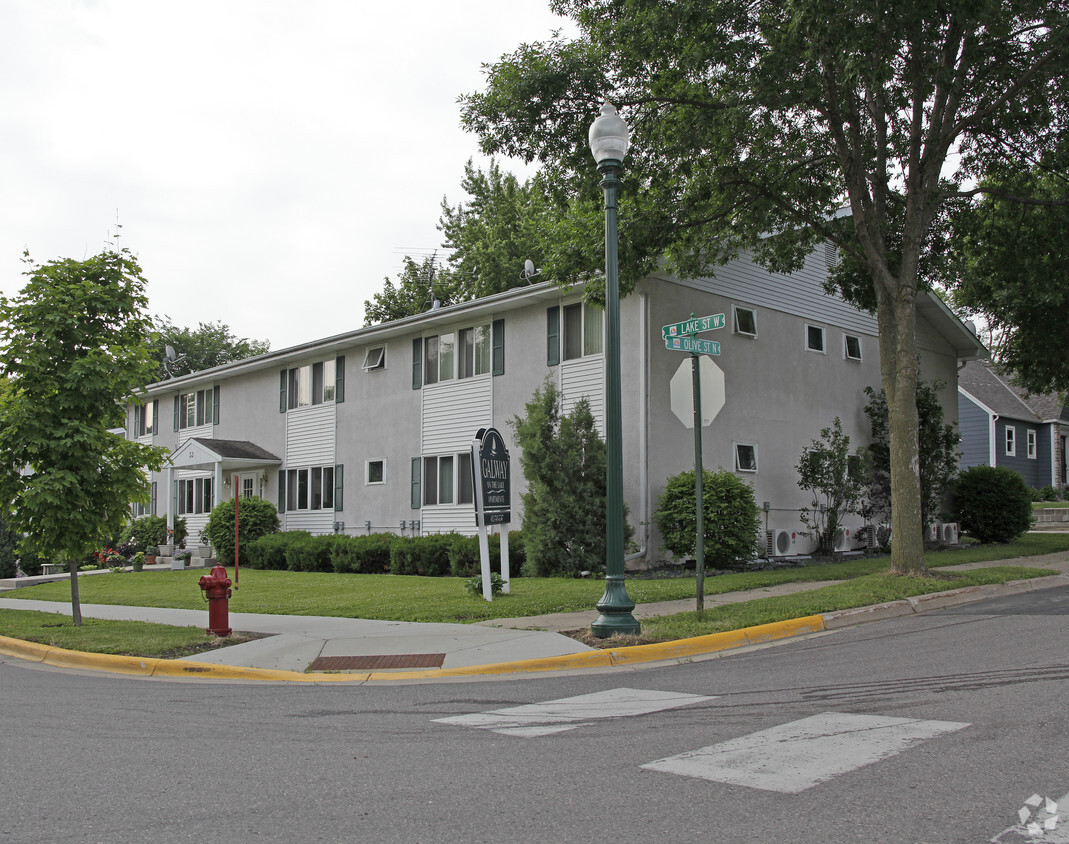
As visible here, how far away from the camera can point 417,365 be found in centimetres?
2384

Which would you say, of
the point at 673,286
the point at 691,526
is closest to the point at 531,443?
the point at 691,526

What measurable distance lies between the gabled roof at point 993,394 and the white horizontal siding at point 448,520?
27.3 m

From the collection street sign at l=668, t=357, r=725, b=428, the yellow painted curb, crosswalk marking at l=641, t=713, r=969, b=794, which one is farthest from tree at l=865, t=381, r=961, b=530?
crosswalk marking at l=641, t=713, r=969, b=794

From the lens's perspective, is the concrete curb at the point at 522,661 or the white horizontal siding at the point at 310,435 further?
the white horizontal siding at the point at 310,435

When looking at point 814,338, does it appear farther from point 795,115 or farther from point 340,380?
point 340,380

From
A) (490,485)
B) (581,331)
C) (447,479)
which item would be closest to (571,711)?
(490,485)

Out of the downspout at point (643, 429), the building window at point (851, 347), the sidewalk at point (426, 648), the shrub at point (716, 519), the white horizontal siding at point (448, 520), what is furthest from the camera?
the building window at point (851, 347)

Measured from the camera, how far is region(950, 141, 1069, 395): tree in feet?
56.4

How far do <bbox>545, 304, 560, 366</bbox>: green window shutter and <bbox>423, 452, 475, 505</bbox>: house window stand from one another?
11.5 feet

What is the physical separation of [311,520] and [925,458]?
1701 cm

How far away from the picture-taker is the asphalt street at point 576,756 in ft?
13.3

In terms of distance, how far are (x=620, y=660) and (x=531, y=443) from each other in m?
8.99

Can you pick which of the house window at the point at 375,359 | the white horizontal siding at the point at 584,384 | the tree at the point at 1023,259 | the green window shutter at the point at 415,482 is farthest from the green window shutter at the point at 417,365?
the tree at the point at 1023,259

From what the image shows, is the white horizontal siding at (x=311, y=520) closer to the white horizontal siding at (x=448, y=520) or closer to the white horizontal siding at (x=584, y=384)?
the white horizontal siding at (x=448, y=520)
